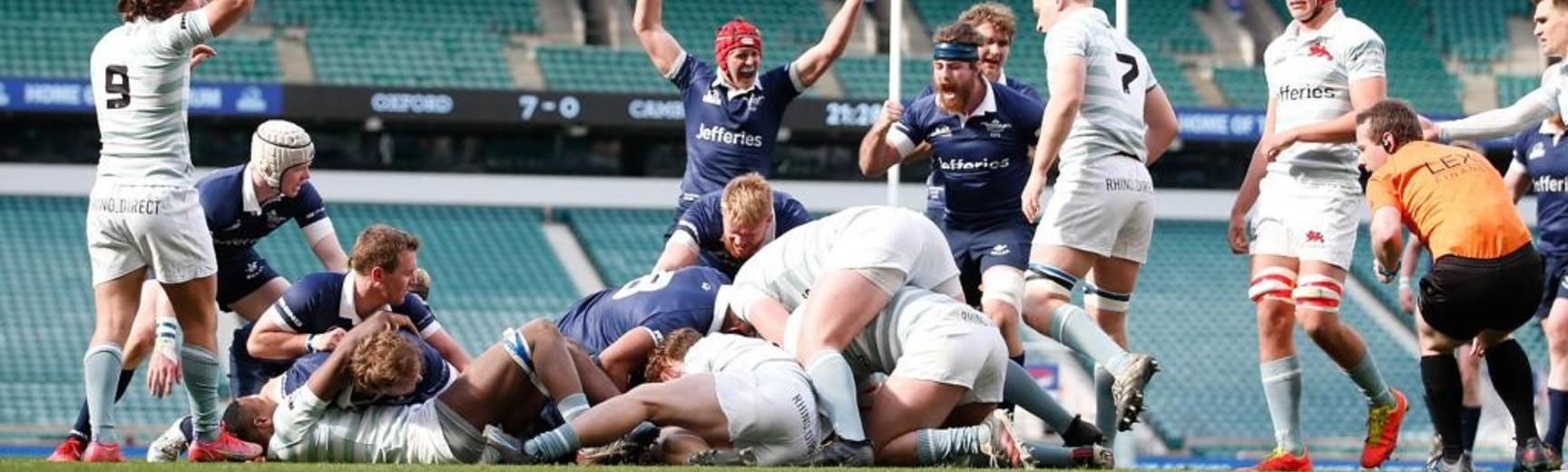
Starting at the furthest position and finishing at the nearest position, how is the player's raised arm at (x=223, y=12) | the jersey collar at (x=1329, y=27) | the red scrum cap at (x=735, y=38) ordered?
1. the red scrum cap at (x=735, y=38)
2. the jersey collar at (x=1329, y=27)
3. the player's raised arm at (x=223, y=12)

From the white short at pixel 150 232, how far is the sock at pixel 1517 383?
5.04 m

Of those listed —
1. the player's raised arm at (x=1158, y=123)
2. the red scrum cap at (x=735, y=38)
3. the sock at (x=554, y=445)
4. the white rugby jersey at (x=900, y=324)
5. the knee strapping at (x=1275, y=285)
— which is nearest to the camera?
the sock at (x=554, y=445)

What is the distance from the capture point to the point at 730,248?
28.2 ft

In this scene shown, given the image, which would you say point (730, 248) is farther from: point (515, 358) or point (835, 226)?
point (515, 358)

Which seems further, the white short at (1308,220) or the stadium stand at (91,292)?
the stadium stand at (91,292)

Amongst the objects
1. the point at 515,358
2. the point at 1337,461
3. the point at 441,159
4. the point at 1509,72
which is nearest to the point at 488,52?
the point at 441,159

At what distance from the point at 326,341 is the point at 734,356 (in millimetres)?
1761

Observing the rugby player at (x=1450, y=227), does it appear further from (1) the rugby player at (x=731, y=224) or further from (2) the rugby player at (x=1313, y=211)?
(1) the rugby player at (x=731, y=224)

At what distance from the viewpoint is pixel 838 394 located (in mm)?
7195

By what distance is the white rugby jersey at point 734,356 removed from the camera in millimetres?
7281

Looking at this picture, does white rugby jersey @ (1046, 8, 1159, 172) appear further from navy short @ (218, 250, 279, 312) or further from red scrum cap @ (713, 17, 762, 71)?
navy short @ (218, 250, 279, 312)

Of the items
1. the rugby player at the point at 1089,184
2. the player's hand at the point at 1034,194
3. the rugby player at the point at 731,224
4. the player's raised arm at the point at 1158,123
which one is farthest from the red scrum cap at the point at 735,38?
the player's hand at the point at 1034,194

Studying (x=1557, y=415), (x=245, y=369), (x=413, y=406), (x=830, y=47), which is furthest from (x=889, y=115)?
(x=1557, y=415)

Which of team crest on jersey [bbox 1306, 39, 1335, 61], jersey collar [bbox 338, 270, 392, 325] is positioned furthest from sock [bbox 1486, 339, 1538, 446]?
Answer: jersey collar [bbox 338, 270, 392, 325]
